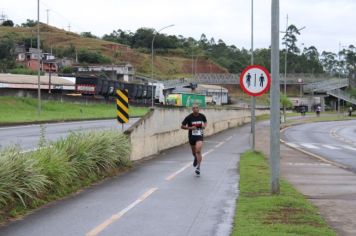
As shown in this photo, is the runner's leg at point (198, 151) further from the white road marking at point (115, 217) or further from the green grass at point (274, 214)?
the white road marking at point (115, 217)

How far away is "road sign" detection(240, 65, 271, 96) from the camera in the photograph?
16.8 metres

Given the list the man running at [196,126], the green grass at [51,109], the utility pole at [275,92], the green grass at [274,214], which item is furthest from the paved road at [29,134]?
the green grass at [51,109]

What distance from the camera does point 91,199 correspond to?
10742 mm

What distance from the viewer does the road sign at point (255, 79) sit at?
16844 millimetres

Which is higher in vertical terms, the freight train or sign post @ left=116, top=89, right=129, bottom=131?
the freight train

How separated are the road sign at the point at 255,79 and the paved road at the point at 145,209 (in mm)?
3085

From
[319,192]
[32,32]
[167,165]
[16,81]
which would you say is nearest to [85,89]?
[16,81]

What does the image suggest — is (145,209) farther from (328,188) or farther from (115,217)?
(328,188)

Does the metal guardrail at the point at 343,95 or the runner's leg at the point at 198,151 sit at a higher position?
the metal guardrail at the point at 343,95

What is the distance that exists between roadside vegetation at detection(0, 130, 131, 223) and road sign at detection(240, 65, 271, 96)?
154 inches

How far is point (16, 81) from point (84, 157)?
55.9 metres

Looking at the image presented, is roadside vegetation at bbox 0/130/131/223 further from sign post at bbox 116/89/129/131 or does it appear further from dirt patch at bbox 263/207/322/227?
dirt patch at bbox 263/207/322/227

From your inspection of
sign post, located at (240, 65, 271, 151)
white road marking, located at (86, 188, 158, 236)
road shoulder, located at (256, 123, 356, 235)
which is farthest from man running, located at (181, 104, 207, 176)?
white road marking, located at (86, 188, 158, 236)

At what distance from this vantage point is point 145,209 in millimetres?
9703
